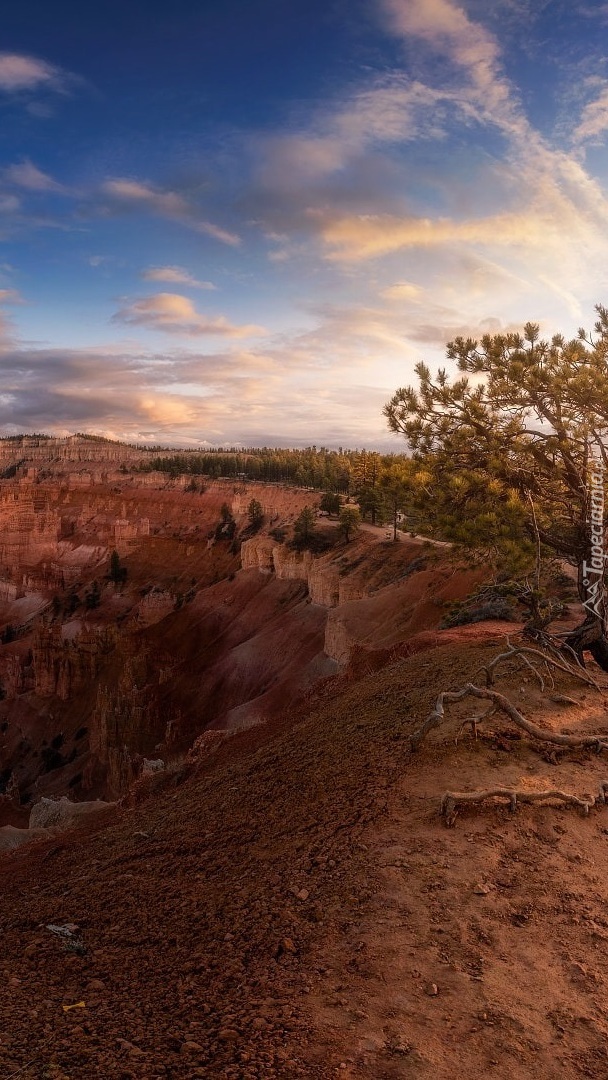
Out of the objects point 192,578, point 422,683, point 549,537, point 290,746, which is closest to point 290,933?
point 290,746

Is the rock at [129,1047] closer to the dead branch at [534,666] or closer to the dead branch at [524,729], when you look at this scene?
the dead branch at [524,729]

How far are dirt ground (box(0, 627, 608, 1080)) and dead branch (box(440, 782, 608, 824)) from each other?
11 centimetres

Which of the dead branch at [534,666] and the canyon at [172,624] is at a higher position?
the dead branch at [534,666]

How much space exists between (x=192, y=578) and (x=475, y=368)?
60.4 metres

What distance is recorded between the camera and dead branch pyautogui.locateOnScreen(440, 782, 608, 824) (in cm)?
668

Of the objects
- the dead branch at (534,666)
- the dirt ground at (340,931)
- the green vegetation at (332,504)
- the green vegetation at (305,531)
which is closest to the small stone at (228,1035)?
the dirt ground at (340,931)

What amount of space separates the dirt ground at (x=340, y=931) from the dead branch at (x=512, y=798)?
111mm

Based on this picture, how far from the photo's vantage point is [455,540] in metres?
11.4

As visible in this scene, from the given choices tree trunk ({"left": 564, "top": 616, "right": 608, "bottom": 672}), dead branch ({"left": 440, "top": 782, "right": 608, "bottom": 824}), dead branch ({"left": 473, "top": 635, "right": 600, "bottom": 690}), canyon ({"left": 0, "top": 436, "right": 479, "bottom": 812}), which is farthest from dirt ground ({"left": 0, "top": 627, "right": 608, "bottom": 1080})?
canyon ({"left": 0, "top": 436, "right": 479, "bottom": 812})

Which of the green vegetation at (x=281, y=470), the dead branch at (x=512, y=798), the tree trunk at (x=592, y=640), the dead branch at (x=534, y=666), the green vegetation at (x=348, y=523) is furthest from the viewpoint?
the green vegetation at (x=281, y=470)

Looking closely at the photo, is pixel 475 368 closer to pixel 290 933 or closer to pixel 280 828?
pixel 280 828


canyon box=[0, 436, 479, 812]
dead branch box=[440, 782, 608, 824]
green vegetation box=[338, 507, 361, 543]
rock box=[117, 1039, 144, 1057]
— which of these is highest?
green vegetation box=[338, 507, 361, 543]

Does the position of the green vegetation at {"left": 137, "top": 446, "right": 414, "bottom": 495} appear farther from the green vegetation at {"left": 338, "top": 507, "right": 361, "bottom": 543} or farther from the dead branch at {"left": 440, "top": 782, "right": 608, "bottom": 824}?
the dead branch at {"left": 440, "top": 782, "right": 608, "bottom": 824}

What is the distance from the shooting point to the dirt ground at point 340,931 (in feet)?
13.5
